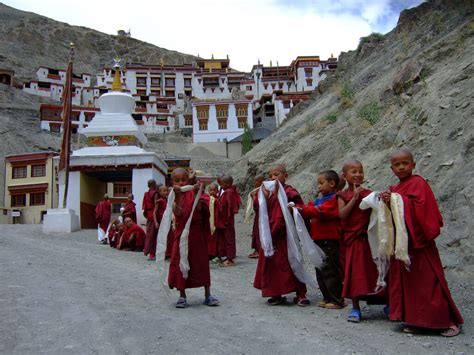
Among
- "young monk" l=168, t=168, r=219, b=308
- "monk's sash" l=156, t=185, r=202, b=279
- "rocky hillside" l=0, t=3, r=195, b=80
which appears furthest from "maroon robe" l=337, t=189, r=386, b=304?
"rocky hillside" l=0, t=3, r=195, b=80

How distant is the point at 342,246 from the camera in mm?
4918

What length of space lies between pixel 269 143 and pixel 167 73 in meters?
53.2

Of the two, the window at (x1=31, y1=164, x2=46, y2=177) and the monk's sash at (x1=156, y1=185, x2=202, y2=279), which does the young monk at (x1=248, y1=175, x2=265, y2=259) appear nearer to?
the monk's sash at (x1=156, y1=185, x2=202, y2=279)

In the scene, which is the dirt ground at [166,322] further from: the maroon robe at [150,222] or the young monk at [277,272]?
the maroon robe at [150,222]

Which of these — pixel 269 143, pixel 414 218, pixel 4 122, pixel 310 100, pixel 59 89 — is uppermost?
pixel 59 89

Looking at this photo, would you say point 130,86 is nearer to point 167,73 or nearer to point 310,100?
point 167,73

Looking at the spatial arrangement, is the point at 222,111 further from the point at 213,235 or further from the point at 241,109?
the point at 213,235

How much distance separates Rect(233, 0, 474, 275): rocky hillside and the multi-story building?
18779 millimetres

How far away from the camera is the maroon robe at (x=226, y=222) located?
893cm

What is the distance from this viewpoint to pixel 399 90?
12688 mm

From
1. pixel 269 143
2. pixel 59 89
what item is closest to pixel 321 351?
pixel 269 143

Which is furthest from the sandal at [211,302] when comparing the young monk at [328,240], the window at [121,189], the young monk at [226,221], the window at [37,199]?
the window at [121,189]

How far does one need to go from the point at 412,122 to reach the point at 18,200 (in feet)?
101

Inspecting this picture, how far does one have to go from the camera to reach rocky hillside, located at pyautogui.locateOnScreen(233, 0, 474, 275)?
7.11 meters
